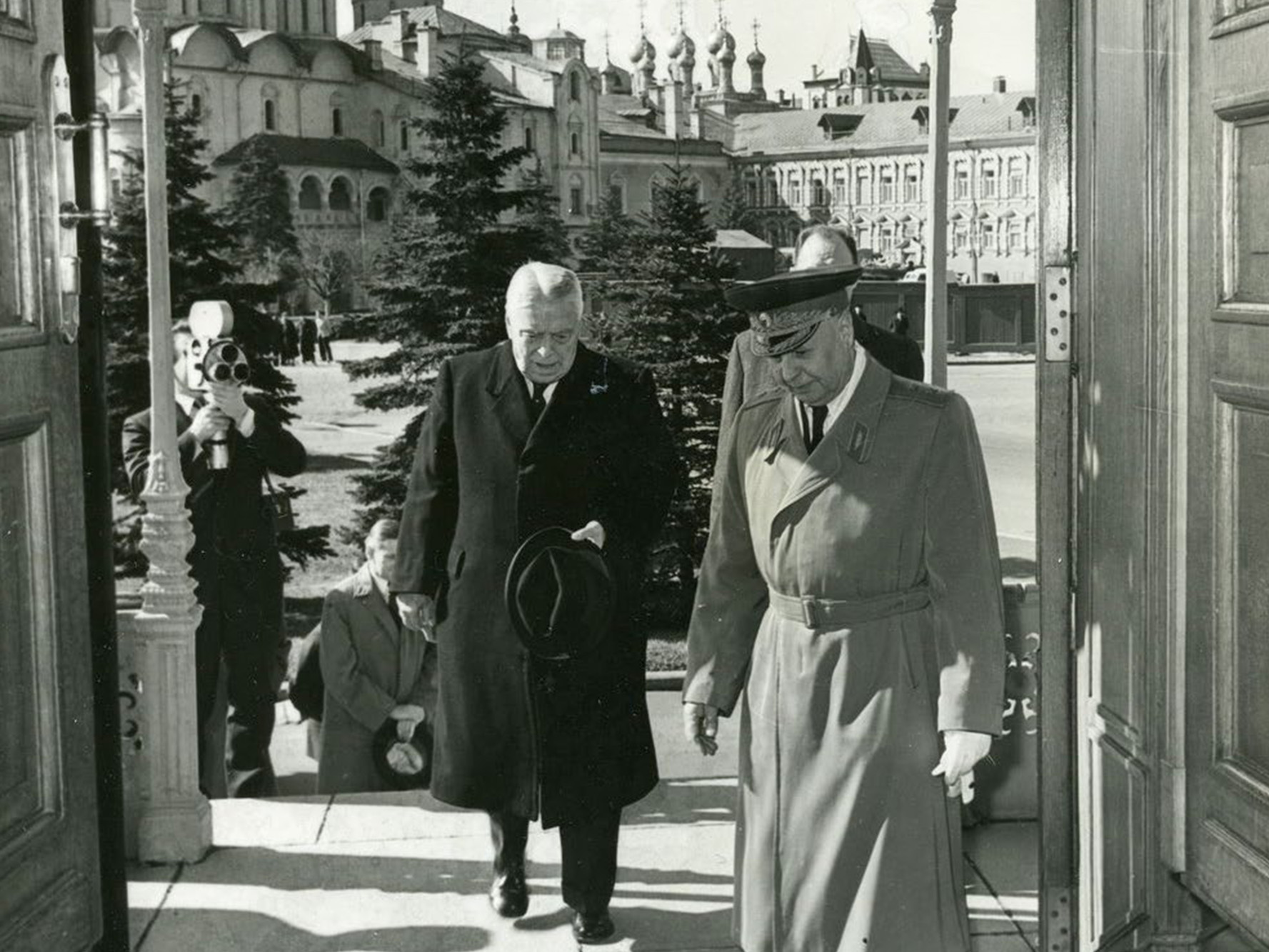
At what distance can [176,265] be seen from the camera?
568 cm

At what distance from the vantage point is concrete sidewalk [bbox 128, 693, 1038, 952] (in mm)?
4176

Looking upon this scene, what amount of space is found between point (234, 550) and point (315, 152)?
57.5 inches

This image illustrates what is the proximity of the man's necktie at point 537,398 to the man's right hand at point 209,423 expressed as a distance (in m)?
1.41

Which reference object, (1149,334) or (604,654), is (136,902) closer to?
(604,654)

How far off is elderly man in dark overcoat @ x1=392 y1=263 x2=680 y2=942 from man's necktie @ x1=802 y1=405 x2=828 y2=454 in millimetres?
893

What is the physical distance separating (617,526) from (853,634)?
1.12m

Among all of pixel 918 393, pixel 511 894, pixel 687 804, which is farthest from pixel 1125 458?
pixel 687 804

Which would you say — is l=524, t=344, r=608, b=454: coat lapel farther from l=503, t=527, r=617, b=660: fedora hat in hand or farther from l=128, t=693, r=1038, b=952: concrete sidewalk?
l=128, t=693, r=1038, b=952: concrete sidewalk

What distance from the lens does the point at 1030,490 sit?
19.9ft

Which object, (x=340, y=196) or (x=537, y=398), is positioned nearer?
(x=537, y=398)

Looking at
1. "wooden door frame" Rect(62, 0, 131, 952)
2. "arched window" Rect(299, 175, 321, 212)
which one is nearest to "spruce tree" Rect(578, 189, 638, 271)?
"arched window" Rect(299, 175, 321, 212)

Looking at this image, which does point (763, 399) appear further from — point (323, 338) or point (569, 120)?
point (323, 338)

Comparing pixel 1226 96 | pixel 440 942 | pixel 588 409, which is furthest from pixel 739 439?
pixel 440 942

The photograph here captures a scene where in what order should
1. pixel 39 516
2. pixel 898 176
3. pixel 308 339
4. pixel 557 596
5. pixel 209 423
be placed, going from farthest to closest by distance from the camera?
pixel 308 339 → pixel 898 176 → pixel 209 423 → pixel 557 596 → pixel 39 516
